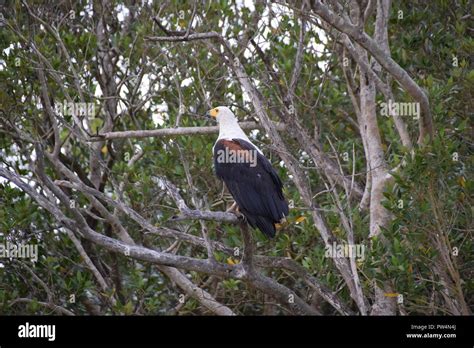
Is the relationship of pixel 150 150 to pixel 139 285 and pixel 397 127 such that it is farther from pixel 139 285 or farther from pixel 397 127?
pixel 397 127

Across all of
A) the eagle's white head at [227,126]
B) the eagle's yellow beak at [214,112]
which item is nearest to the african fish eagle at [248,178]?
the eagle's white head at [227,126]

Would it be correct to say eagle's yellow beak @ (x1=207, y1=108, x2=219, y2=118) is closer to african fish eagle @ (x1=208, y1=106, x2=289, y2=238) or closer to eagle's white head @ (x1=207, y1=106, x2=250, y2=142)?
eagle's white head @ (x1=207, y1=106, x2=250, y2=142)

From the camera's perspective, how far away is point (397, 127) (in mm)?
9094

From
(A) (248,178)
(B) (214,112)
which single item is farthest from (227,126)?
(A) (248,178)

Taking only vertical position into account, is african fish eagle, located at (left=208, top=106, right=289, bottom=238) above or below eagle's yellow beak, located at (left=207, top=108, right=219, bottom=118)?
below

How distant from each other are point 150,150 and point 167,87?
1038 millimetres

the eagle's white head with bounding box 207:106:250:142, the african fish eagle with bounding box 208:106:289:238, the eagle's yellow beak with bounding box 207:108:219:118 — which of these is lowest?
the african fish eagle with bounding box 208:106:289:238

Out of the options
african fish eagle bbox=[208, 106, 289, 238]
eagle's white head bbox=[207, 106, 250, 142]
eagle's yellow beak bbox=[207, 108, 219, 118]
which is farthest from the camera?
eagle's yellow beak bbox=[207, 108, 219, 118]

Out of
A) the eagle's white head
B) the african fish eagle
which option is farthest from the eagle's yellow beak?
the african fish eagle

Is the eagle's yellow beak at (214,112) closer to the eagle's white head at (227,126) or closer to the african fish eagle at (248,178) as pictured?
the eagle's white head at (227,126)

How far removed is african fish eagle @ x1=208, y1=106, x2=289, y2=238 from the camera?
823 centimetres
